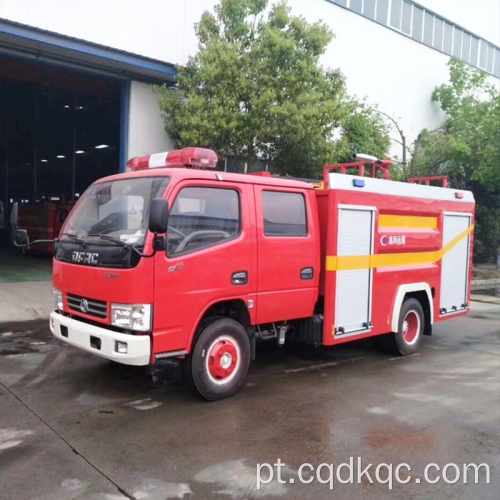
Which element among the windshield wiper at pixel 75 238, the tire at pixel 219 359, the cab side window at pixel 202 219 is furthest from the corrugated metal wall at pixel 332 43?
the tire at pixel 219 359

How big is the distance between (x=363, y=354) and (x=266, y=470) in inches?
161

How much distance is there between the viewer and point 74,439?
4.42 metres

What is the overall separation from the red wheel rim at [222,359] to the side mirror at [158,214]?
4.57ft

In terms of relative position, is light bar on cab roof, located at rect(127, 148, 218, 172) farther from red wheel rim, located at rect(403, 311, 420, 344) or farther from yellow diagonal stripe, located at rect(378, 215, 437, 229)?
red wheel rim, located at rect(403, 311, 420, 344)

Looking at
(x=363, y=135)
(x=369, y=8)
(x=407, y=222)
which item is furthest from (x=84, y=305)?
(x=369, y=8)

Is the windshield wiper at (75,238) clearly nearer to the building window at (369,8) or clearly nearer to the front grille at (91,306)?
the front grille at (91,306)

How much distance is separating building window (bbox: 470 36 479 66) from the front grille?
25276 mm

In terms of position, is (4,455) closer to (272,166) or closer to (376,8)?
(272,166)

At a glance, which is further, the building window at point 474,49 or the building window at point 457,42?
the building window at point 474,49

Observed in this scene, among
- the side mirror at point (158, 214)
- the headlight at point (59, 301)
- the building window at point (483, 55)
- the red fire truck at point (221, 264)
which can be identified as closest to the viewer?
the side mirror at point (158, 214)

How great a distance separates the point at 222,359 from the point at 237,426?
2.53ft

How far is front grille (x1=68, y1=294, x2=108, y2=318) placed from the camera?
16.6 ft

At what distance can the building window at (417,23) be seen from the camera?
→ 70.2 feet

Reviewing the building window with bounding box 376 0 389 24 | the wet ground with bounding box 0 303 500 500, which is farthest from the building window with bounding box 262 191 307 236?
the building window with bounding box 376 0 389 24
